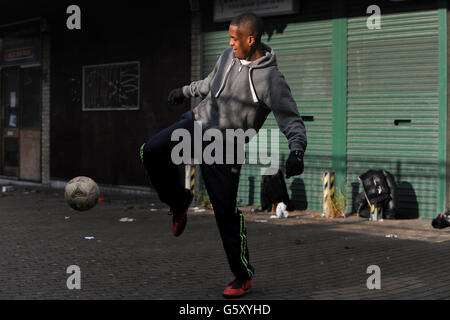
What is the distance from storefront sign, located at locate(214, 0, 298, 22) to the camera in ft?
44.0

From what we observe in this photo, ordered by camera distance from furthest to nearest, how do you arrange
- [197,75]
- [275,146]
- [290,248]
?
[197,75] < [275,146] < [290,248]

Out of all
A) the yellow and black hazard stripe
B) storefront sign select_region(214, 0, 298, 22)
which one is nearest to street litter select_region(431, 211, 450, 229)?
the yellow and black hazard stripe

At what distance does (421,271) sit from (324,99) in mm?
6438

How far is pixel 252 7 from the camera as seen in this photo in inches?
553

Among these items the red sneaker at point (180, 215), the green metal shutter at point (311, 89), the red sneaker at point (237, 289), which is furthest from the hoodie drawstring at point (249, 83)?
the green metal shutter at point (311, 89)

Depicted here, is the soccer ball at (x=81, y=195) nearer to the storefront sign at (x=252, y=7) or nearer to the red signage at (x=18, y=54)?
the storefront sign at (x=252, y=7)

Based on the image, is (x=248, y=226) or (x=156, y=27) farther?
(x=156, y=27)

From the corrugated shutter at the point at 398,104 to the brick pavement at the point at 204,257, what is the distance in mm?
939

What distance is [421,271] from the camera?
281 inches

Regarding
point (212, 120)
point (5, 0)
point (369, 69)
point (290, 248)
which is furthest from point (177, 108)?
point (212, 120)

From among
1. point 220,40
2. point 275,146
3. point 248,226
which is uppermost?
point 220,40
